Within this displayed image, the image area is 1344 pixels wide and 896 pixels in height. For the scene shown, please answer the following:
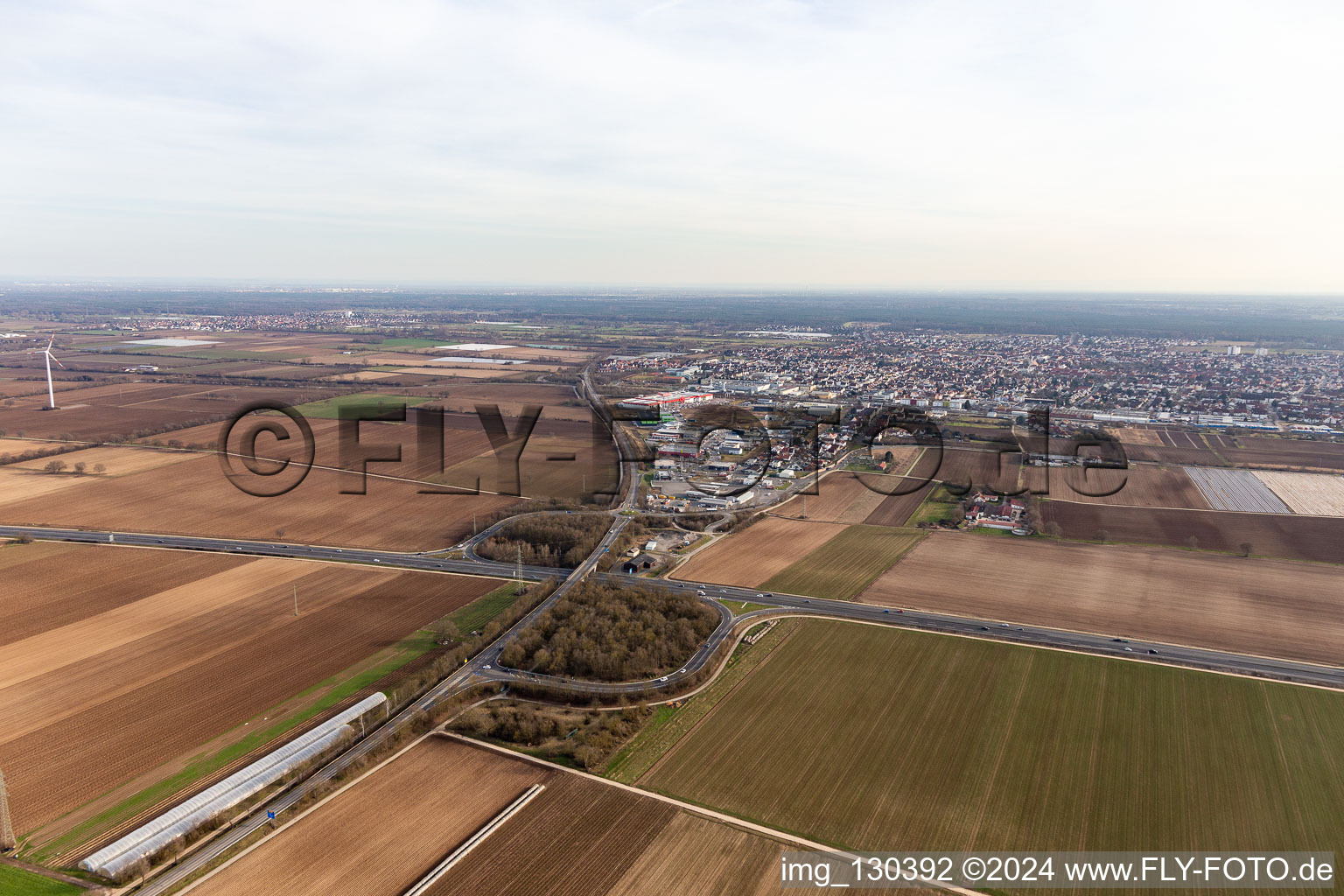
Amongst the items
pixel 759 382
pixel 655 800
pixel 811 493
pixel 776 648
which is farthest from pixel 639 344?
pixel 655 800

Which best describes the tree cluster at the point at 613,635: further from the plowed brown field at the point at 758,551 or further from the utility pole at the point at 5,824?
the utility pole at the point at 5,824

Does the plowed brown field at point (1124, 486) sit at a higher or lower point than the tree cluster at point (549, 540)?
higher

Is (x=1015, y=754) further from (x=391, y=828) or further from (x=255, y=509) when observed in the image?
(x=255, y=509)

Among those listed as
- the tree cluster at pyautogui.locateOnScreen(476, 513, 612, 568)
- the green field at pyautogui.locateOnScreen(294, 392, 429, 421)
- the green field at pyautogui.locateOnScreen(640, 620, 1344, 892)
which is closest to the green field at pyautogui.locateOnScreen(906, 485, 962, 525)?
the green field at pyautogui.locateOnScreen(640, 620, 1344, 892)

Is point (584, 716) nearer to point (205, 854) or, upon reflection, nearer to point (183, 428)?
point (205, 854)

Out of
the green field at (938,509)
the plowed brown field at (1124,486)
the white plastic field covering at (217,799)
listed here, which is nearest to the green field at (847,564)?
the green field at (938,509)

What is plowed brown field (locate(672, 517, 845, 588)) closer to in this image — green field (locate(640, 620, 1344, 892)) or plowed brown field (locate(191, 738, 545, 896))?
green field (locate(640, 620, 1344, 892))

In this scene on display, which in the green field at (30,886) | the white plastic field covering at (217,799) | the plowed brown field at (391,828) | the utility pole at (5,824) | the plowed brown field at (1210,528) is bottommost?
the green field at (30,886)
